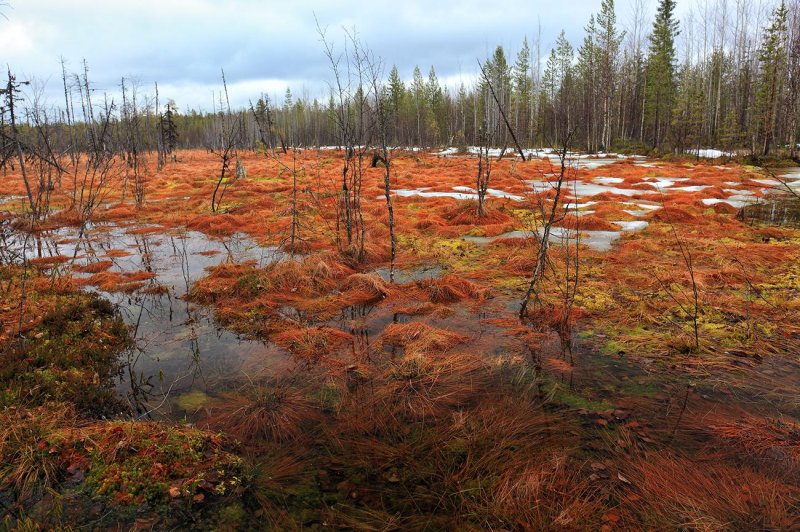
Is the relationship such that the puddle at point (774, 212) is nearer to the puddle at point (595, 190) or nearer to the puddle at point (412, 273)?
the puddle at point (595, 190)

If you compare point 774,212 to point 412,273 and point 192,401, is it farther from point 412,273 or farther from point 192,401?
point 192,401

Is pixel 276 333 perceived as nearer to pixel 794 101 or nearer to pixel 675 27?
pixel 794 101

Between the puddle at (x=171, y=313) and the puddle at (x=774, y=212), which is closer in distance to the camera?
the puddle at (x=171, y=313)

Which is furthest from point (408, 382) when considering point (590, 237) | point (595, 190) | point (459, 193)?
point (595, 190)

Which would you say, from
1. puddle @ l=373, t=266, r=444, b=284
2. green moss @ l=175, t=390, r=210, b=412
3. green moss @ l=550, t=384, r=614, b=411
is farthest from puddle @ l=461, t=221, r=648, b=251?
green moss @ l=175, t=390, r=210, b=412

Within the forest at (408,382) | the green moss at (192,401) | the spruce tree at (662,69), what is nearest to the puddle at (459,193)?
the forest at (408,382)

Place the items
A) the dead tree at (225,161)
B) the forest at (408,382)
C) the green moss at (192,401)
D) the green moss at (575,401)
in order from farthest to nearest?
the dead tree at (225,161), the green moss at (192,401), the green moss at (575,401), the forest at (408,382)

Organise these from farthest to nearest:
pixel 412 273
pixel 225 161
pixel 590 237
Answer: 1. pixel 225 161
2. pixel 590 237
3. pixel 412 273

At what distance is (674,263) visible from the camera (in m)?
7.75

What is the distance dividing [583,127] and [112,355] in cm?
4965

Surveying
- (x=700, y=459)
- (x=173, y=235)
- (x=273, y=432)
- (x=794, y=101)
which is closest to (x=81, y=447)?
(x=273, y=432)

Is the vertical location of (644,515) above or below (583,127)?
below

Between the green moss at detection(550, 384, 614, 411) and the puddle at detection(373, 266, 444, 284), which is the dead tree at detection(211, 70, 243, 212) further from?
the green moss at detection(550, 384, 614, 411)

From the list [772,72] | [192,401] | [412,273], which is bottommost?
[192,401]
